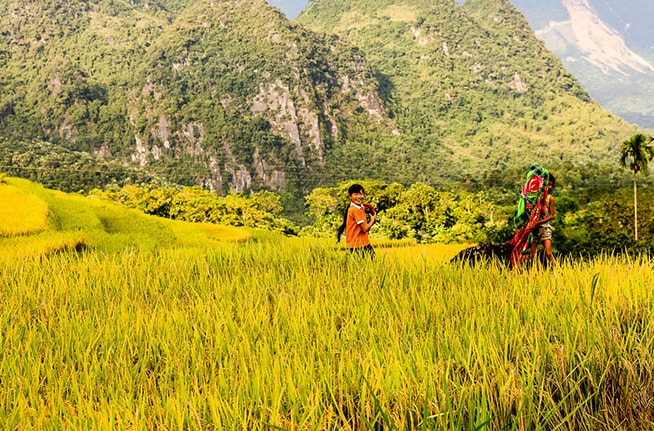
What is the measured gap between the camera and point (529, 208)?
19.0 ft

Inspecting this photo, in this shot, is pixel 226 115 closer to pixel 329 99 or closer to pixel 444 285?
pixel 329 99

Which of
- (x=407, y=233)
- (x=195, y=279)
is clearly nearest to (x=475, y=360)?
(x=195, y=279)

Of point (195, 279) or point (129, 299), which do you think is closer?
point (129, 299)

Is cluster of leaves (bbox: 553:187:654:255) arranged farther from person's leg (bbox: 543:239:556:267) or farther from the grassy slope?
person's leg (bbox: 543:239:556:267)

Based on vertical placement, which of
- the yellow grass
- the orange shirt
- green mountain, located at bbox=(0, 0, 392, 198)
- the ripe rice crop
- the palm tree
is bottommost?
the ripe rice crop

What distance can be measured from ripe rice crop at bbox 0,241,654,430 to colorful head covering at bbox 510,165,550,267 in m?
1.49

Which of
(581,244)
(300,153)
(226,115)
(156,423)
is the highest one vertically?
(226,115)

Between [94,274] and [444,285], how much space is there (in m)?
3.37

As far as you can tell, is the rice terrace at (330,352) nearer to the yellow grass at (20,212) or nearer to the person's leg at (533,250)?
the person's leg at (533,250)

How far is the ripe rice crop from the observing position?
5.67 feet

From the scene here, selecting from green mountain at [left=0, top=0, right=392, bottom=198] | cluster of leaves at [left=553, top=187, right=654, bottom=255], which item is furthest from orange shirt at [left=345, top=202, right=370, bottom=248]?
green mountain at [left=0, top=0, right=392, bottom=198]

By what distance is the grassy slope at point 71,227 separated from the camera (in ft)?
24.1

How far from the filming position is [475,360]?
2.11 metres

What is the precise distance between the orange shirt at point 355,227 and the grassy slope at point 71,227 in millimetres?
2824
